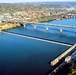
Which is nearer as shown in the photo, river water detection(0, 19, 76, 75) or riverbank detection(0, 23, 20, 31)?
river water detection(0, 19, 76, 75)

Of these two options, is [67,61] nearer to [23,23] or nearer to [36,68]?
[36,68]

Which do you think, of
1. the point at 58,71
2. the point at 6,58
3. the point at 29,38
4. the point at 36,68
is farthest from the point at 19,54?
the point at 29,38

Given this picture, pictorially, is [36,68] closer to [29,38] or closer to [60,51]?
[60,51]

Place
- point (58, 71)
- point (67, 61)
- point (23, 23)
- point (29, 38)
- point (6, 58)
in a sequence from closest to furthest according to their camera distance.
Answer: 1. point (58, 71)
2. point (67, 61)
3. point (6, 58)
4. point (29, 38)
5. point (23, 23)

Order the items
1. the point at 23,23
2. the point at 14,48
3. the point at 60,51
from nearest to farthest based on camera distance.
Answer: the point at 60,51
the point at 14,48
the point at 23,23

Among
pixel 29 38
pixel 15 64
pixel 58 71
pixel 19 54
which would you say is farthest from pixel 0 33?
pixel 58 71

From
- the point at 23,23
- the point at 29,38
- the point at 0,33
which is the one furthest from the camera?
the point at 23,23

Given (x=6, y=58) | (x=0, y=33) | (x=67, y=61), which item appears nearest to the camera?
(x=67, y=61)

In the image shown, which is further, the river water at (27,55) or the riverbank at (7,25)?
the riverbank at (7,25)

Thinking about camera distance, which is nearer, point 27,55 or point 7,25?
point 27,55

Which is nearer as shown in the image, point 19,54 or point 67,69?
point 67,69
